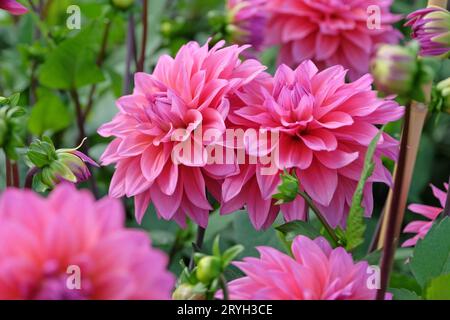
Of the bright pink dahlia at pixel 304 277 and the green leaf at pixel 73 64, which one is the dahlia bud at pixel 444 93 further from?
the green leaf at pixel 73 64

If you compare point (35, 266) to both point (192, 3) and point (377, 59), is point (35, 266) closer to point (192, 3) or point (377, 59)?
point (377, 59)

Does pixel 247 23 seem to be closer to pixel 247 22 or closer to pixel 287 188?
pixel 247 22

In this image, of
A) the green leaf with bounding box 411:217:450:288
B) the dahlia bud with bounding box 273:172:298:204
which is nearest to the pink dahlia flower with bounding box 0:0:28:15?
the dahlia bud with bounding box 273:172:298:204

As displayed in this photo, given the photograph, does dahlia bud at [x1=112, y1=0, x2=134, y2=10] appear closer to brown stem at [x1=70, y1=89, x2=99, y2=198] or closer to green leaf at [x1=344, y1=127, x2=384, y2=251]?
brown stem at [x1=70, y1=89, x2=99, y2=198]

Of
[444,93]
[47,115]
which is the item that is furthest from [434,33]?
[47,115]

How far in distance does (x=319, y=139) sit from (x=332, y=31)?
39 centimetres

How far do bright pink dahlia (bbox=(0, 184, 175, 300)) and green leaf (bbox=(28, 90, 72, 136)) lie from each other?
0.69 metres

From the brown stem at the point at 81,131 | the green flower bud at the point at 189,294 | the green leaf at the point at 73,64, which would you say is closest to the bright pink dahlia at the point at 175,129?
the green flower bud at the point at 189,294

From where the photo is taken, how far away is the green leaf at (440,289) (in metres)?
0.56

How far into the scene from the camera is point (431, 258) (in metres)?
0.64

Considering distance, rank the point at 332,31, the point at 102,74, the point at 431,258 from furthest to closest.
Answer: the point at 102,74 → the point at 332,31 → the point at 431,258

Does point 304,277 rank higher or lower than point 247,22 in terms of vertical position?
lower

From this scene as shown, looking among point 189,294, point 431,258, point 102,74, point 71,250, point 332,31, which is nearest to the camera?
point 71,250

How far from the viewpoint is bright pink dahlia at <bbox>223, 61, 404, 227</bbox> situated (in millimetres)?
632
